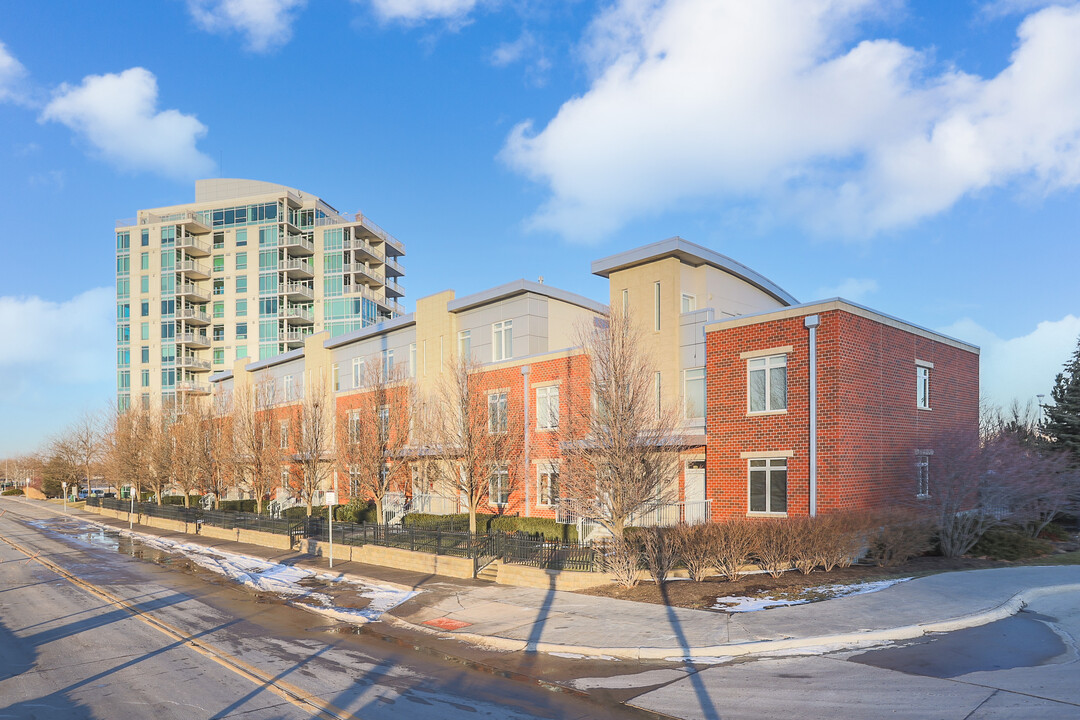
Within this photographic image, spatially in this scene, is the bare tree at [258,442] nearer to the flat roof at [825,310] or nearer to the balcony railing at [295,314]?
the flat roof at [825,310]

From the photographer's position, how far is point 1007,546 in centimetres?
1947

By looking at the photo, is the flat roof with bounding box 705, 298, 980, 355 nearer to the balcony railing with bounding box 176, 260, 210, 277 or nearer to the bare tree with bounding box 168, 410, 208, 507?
the bare tree with bounding box 168, 410, 208, 507

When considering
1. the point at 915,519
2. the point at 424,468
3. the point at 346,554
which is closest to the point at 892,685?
the point at 915,519

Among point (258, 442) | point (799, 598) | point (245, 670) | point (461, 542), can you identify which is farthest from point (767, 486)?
point (258, 442)

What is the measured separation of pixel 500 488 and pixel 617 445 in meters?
12.4

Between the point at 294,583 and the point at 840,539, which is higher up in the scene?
the point at 840,539

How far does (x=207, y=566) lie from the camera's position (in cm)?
2488

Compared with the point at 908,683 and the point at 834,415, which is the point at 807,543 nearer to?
the point at 834,415

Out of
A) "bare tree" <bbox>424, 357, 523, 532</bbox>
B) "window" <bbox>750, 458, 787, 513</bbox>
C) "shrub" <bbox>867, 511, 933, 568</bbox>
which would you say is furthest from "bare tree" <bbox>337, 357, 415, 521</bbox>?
"shrub" <bbox>867, 511, 933, 568</bbox>

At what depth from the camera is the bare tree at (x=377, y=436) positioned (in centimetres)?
2966

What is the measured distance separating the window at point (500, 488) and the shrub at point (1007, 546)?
1597cm

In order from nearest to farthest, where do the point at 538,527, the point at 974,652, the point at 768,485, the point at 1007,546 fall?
1. the point at 974,652
2. the point at 1007,546
3. the point at 768,485
4. the point at 538,527

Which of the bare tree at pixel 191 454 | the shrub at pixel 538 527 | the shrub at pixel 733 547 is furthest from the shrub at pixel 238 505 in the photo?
the shrub at pixel 733 547

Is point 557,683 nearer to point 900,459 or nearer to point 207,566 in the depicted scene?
point 900,459
